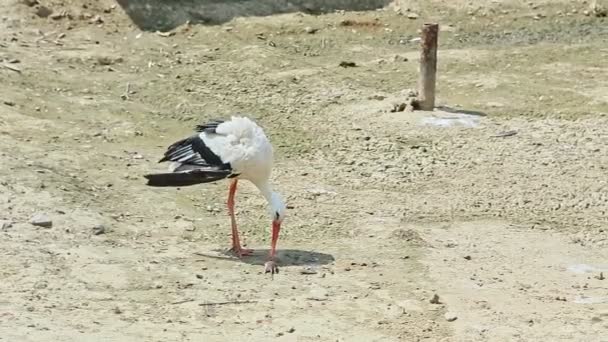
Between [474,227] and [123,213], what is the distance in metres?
2.61

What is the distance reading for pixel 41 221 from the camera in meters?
8.29

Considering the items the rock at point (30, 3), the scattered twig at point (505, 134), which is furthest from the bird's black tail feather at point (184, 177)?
the rock at point (30, 3)

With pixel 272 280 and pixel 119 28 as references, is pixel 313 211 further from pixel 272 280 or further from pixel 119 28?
pixel 119 28

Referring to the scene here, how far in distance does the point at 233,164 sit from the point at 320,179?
86.5 inches

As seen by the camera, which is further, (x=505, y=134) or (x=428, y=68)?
(x=428, y=68)

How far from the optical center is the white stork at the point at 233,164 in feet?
26.5

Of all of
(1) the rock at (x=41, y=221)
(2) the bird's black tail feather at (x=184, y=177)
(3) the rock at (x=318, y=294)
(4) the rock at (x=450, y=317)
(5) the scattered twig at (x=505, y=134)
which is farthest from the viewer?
(5) the scattered twig at (x=505, y=134)

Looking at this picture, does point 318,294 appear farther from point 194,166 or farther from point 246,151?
point 194,166

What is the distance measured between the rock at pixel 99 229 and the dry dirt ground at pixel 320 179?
4 centimetres

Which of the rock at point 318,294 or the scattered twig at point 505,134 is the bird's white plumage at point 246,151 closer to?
the rock at point 318,294

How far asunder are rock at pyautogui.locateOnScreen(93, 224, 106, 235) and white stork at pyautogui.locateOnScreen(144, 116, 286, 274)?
0.61 metres

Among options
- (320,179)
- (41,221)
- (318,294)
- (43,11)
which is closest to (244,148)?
(318,294)

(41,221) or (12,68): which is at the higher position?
(12,68)

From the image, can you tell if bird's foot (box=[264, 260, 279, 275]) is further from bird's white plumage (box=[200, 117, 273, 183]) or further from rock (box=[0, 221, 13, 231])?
rock (box=[0, 221, 13, 231])
